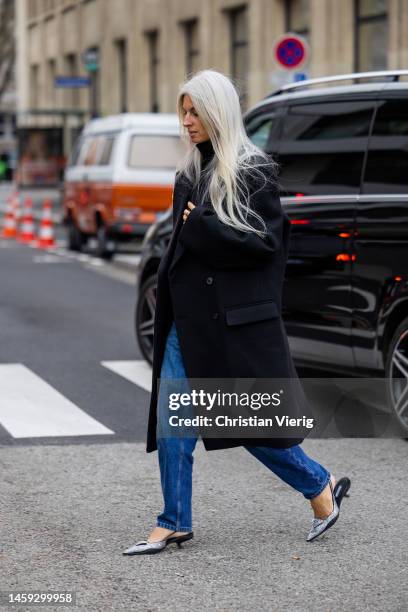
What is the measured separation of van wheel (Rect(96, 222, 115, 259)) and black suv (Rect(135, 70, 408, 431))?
12380 millimetres

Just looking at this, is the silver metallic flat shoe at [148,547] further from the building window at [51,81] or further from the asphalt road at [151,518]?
the building window at [51,81]

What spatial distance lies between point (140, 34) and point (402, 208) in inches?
1311

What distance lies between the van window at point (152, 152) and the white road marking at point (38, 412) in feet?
35.8

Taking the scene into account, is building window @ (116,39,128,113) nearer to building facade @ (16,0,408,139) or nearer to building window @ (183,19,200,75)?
building facade @ (16,0,408,139)

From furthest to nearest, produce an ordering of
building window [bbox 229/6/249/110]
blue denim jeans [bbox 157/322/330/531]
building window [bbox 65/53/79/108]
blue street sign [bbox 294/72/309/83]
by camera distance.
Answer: building window [bbox 65/53/79/108] < building window [bbox 229/6/249/110] < blue street sign [bbox 294/72/309/83] < blue denim jeans [bbox 157/322/330/531]

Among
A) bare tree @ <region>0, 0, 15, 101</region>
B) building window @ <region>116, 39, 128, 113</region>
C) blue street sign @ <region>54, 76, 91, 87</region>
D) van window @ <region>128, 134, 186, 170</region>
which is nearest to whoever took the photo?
van window @ <region>128, 134, 186, 170</region>

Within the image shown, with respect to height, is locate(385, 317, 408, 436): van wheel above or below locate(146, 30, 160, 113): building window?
below

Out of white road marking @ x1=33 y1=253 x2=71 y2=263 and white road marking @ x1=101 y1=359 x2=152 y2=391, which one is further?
white road marking @ x1=33 y1=253 x2=71 y2=263

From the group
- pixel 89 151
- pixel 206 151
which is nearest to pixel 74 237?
pixel 89 151

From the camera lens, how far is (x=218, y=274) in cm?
501

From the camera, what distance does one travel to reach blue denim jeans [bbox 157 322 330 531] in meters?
5.14

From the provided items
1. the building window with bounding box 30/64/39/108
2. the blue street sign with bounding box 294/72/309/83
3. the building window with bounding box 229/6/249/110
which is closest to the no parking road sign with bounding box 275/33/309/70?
the blue street sign with bounding box 294/72/309/83

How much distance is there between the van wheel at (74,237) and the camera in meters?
22.8

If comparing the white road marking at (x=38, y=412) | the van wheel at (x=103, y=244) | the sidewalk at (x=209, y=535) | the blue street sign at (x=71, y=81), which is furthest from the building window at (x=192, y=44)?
the sidewalk at (x=209, y=535)
